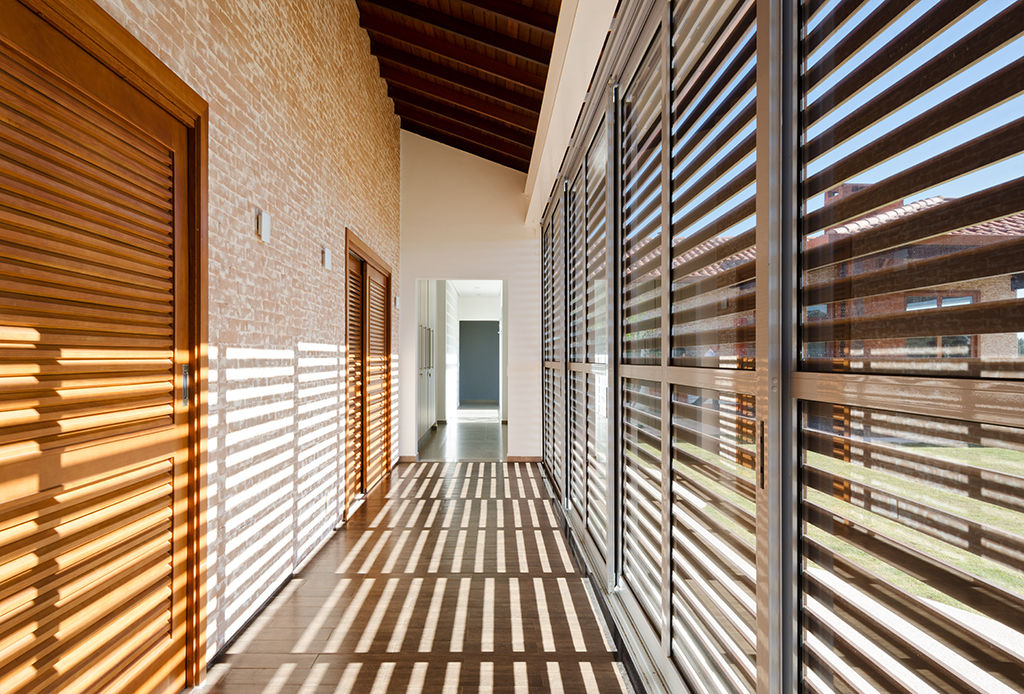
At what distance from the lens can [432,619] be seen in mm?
→ 2992

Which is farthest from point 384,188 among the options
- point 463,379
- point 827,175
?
point 463,379

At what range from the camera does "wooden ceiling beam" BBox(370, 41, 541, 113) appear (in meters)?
5.73

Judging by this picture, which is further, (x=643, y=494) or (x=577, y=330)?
(x=577, y=330)

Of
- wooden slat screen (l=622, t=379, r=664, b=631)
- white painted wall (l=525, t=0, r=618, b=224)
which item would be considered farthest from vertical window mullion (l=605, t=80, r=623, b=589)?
white painted wall (l=525, t=0, r=618, b=224)

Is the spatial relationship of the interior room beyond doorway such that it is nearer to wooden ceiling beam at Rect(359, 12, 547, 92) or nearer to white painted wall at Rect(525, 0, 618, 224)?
wooden ceiling beam at Rect(359, 12, 547, 92)

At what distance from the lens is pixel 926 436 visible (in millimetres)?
904

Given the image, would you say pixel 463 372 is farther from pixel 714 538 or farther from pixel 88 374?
pixel 714 538

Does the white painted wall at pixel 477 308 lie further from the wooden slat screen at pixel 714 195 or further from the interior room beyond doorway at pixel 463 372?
the wooden slat screen at pixel 714 195

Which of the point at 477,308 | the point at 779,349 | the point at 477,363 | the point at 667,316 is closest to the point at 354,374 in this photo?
the point at 667,316

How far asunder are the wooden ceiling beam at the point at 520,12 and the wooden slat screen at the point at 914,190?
3.50m

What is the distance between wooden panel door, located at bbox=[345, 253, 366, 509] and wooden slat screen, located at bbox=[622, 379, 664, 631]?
2.68 m

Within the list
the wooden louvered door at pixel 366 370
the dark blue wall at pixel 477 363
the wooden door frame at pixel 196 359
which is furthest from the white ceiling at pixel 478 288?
the wooden door frame at pixel 196 359

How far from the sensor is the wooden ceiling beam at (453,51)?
5.13m

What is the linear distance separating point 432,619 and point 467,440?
636 cm
